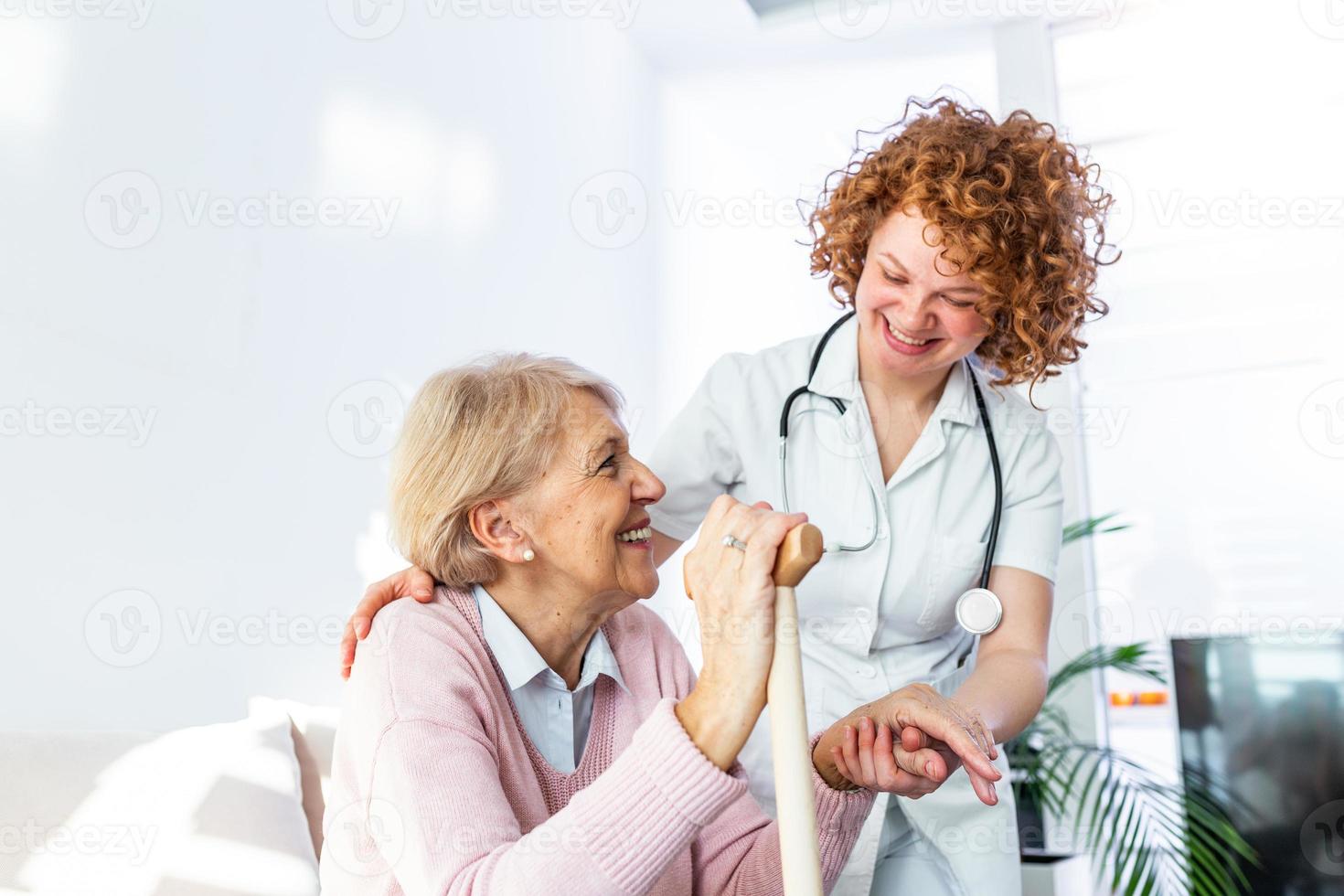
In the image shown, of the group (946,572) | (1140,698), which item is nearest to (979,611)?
(946,572)

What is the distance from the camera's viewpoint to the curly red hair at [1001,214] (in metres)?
1.54

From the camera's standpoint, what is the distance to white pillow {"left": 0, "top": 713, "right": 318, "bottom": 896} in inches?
56.1

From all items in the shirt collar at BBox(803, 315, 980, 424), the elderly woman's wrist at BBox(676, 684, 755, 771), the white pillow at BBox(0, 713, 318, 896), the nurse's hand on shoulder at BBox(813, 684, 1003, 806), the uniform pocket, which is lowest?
the white pillow at BBox(0, 713, 318, 896)

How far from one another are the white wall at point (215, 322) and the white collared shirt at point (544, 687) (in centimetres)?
73

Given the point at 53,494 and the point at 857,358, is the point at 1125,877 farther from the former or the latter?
the point at 53,494

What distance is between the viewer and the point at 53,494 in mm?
1708

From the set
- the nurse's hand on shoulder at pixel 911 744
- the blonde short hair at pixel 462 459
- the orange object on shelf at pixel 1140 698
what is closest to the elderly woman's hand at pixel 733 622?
the nurse's hand on shoulder at pixel 911 744

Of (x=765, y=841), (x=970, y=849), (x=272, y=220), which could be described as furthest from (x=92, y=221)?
(x=970, y=849)

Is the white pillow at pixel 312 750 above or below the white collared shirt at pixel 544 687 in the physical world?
below

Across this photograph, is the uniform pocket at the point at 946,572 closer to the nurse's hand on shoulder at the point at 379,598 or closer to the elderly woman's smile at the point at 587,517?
the elderly woman's smile at the point at 587,517

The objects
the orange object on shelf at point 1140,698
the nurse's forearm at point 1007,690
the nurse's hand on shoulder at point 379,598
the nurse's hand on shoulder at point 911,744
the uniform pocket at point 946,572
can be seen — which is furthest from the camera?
the orange object on shelf at point 1140,698

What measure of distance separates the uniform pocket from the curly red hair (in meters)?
0.26

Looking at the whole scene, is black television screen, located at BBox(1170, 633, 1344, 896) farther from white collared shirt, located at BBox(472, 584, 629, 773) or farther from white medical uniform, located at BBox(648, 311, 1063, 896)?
white collared shirt, located at BBox(472, 584, 629, 773)

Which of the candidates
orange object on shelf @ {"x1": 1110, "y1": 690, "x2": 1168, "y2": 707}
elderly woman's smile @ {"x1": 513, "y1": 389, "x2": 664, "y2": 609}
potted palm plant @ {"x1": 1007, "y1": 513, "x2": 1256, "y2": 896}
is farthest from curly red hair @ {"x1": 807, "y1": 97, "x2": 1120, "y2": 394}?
orange object on shelf @ {"x1": 1110, "y1": 690, "x2": 1168, "y2": 707}
